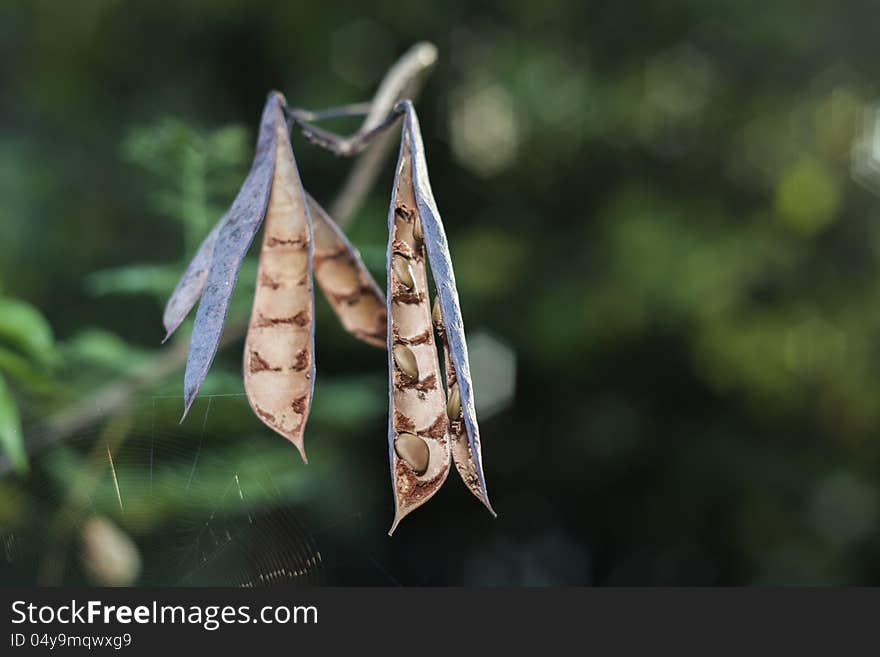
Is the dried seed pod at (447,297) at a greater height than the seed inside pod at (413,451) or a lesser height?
greater

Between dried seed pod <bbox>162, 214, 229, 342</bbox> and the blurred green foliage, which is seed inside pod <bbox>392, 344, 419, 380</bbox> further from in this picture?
the blurred green foliage

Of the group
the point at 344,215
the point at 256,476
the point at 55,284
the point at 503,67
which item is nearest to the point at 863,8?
the point at 503,67

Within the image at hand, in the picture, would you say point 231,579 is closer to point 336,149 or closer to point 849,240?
point 336,149

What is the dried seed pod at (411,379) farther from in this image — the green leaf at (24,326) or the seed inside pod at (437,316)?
the green leaf at (24,326)

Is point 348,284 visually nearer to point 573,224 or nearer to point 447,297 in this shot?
point 447,297

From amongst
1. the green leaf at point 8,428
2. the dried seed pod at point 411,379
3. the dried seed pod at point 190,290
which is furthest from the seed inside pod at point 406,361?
the green leaf at point 8,428

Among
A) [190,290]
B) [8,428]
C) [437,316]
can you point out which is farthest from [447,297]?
[8,428]
